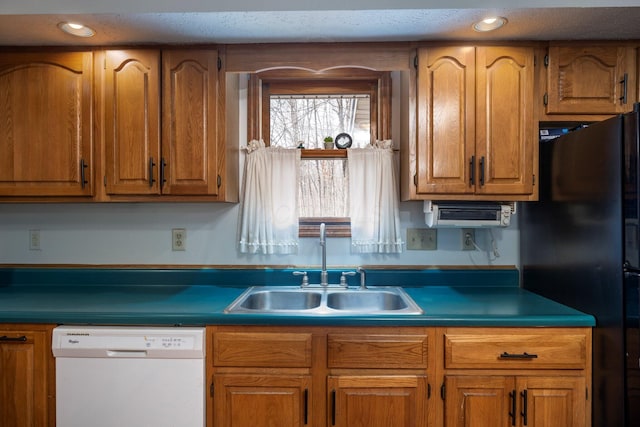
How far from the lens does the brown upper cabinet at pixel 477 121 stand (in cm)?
169

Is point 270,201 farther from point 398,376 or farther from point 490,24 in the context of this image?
point 490,24

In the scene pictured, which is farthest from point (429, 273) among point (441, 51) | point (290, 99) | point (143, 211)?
point (143, 211)

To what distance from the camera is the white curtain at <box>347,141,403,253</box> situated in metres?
2.00

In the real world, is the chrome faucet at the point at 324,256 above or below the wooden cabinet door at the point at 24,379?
above

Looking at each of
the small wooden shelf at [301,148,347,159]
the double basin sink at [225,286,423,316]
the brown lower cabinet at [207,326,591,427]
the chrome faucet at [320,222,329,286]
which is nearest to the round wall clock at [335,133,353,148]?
the small wooden shelf at [301,148,347,159]

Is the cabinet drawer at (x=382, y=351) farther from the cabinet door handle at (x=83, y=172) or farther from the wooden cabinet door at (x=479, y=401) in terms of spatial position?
the cabinet door handle at (x=83, y=172)

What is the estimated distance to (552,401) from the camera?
141 cm

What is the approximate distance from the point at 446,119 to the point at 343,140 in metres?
0.59

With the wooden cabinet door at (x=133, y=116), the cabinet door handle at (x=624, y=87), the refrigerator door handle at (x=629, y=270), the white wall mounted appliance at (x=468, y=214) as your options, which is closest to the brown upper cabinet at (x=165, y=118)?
the wooden cabinet door at (x=133, y=116)

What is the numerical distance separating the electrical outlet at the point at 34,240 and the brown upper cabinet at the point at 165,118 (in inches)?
30.2

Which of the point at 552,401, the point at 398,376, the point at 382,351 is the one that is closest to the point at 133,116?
the point at 382,351

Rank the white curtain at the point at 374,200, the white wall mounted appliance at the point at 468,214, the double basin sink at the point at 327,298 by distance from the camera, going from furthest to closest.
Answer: the white curtain at the point at 374,200 → the double basin sink at the point at 327,298 → the white wall mounted appliance at the point at 468,214

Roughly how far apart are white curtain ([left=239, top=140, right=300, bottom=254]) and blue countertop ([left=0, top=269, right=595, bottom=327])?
0.56 ft

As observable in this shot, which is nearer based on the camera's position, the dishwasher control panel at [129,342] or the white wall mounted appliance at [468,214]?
the dishwasher control panel at [129,342]
